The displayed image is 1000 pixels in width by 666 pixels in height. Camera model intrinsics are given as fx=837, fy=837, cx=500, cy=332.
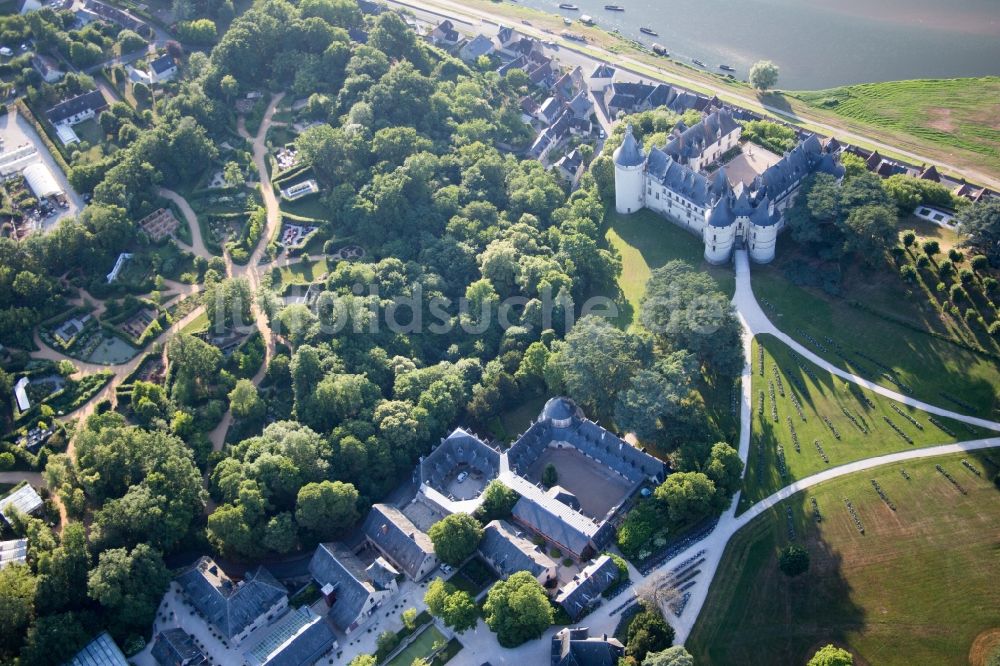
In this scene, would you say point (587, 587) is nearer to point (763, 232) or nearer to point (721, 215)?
point (721, 215)

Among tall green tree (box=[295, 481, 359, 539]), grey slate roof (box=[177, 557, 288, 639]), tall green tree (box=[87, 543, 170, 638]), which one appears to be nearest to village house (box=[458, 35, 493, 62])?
tall green tree (box=[295, 481, 359, 539])

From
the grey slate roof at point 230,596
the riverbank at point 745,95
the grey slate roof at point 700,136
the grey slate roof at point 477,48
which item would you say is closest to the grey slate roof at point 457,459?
the grey slate roof at point 230,596

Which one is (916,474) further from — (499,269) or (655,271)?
(499,269)

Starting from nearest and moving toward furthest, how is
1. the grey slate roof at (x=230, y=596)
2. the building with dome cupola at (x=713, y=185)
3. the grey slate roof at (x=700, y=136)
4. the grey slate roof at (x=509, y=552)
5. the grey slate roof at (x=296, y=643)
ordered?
the grey slate roof at (x=296, y=643), the grey slate roof at (x=230, y=596), the grey slate roof at (x=509, y=552), the building with dome cupola at (x=713, y=185), the grey slate roof at (x=700, y=136)

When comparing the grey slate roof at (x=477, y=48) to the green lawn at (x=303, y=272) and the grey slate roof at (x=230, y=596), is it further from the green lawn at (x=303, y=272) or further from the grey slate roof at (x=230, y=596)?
the grey slate roof at (x=230, y=596)

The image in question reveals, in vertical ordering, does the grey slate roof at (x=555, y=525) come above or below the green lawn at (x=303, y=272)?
below

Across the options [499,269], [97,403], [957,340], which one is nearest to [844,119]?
[957,340]

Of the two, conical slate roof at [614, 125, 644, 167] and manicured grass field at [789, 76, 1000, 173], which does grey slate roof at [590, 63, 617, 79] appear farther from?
conical slate roof at [614, 125, 644, 167]

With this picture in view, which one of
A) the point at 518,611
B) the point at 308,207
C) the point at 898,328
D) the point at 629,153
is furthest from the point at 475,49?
the point at 518,611
